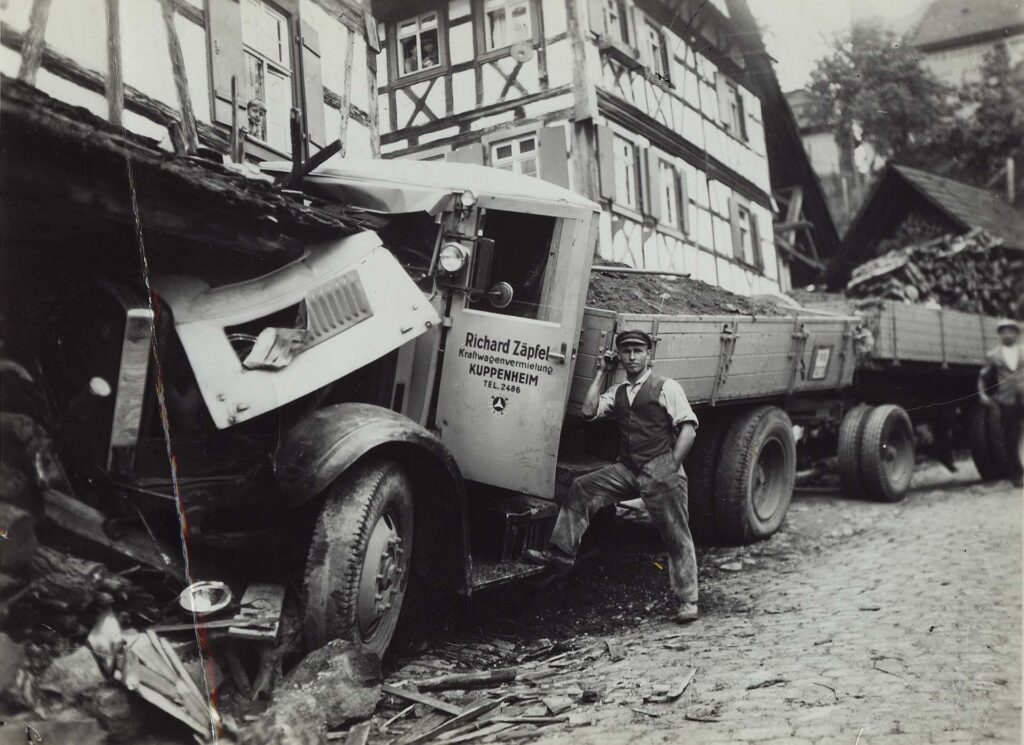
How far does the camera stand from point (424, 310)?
410 centimetres

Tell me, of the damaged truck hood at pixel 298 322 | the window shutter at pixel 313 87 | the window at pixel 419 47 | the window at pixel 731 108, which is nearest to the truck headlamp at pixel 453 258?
the damaged truck hood at pixel 298 322

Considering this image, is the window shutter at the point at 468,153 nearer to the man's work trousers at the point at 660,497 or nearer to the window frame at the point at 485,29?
the window frame at the point at 485,29

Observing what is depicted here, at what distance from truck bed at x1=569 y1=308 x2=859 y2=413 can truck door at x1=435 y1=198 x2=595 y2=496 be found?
376 millimetres

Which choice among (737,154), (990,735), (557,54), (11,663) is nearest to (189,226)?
(11,663)

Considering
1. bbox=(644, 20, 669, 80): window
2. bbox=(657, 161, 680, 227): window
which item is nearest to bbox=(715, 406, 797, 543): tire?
bbox=(644, 20, 669, 80): window

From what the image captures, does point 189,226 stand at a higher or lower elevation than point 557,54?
lower

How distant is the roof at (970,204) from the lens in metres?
9.52

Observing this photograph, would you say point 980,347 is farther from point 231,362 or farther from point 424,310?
point 231,362

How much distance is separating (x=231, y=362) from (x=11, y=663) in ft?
4.42

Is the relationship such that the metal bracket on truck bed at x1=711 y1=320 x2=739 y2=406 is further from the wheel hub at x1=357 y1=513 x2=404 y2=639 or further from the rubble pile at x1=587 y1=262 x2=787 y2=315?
the wheel hub at x1=357 y1=513 x2=404 y2=639

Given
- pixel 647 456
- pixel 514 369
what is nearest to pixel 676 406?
pixel 647 456

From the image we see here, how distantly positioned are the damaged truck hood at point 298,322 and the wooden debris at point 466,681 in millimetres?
1407

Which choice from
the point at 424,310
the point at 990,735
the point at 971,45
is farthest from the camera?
the point at 971,45

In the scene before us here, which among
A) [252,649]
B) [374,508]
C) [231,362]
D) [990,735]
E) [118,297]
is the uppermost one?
[118,297]
